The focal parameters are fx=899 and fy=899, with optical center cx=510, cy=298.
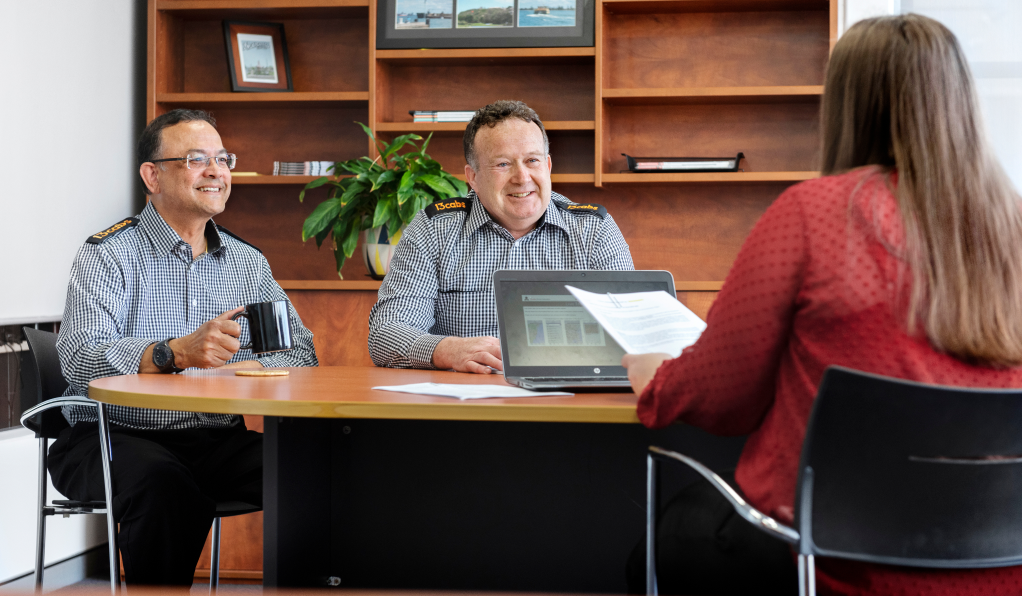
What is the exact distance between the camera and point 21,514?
2801mm

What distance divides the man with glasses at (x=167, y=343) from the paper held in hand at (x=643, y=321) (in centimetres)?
83

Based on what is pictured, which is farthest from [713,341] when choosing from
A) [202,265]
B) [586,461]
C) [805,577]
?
[202,265]

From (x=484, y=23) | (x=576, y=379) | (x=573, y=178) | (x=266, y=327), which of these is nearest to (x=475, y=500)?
(x=576, y=379)

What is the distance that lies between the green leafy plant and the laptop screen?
1.43m

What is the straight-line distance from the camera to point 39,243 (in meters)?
2.96

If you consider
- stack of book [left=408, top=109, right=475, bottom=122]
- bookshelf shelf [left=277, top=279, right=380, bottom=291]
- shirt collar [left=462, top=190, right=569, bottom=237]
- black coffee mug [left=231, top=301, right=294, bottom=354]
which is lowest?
black coffee mug [left=231, top=301, right=294, bottom=354]

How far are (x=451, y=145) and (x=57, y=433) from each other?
209 cm

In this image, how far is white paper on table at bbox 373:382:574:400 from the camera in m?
1.41

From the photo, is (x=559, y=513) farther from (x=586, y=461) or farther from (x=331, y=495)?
(x=331, y=495)

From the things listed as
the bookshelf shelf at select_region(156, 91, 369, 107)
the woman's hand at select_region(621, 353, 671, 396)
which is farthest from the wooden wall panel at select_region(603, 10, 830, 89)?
the woman's hand at select_region(621, 353, 671, 396)

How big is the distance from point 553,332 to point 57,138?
223cm

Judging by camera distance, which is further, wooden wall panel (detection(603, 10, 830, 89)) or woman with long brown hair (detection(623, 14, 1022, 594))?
wooden wall panel (detection(603, 10, 830, 89))

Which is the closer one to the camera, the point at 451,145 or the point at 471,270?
the point at 471,270

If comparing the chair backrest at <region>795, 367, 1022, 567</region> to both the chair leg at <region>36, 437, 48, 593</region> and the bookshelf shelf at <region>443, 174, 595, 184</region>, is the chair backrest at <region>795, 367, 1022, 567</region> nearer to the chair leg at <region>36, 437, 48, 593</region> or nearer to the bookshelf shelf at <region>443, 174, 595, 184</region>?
the chair leg at <region>36, 437, 48, 593</region>
